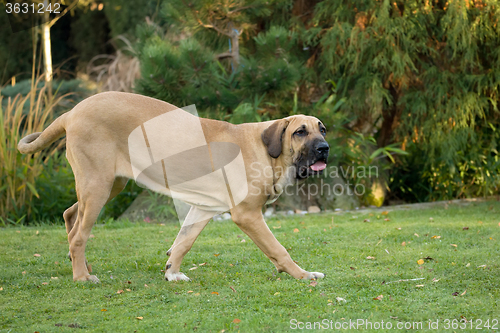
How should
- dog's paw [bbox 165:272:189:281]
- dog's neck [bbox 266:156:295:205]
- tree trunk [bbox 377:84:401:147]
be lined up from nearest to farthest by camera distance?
dog's paw [bbox 165:272:189:281], dog's neck [bbox 266:156:295:205], tree trunk [bbox 377:84:401:147]

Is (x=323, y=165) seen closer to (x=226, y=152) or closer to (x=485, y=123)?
(x=226, y=152)

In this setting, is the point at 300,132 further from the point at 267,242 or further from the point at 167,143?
the point at 167,143

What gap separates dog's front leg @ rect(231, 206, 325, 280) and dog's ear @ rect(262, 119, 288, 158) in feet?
1.81

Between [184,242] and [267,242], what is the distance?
0.73m

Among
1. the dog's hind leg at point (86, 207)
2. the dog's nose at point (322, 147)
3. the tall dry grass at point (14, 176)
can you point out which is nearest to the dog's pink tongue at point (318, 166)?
the dog's nose at point (322, 147)

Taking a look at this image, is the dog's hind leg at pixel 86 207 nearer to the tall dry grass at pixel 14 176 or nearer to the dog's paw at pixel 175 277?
the dog's paw at pixel 175 277

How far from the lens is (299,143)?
4.29m

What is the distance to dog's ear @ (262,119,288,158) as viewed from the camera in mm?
4277

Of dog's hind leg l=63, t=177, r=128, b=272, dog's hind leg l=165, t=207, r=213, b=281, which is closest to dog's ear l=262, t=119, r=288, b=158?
dog's hind leg l=165, t=207, r=213, b=281

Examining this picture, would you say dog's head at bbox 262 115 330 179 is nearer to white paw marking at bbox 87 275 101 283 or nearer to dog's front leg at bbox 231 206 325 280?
dog's front leg at bbox 231 206 325 280

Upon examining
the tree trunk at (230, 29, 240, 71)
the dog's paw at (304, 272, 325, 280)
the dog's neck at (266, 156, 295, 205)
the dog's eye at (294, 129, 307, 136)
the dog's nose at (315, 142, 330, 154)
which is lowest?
the dog's paw at (304, 272, 325, 280)

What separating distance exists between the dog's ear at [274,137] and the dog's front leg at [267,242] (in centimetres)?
55

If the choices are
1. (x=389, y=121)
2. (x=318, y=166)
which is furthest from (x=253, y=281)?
(x=389, y=121)

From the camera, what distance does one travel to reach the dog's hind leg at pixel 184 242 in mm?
4277
